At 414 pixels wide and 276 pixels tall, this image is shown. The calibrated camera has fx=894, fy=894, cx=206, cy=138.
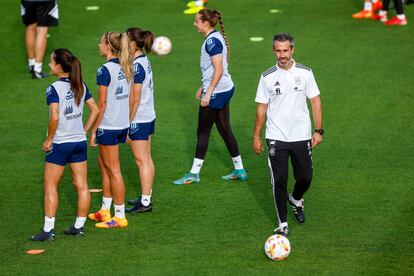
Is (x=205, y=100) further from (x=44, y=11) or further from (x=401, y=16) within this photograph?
(x=401, y=16)

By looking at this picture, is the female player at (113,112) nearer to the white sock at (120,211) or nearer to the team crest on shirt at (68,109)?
the white sock at (120,211)

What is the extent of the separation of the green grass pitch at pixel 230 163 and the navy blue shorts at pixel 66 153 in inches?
35.8

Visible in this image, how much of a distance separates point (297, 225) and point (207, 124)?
2109mm

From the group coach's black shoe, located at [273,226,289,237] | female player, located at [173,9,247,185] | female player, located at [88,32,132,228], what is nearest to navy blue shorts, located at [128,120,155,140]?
female player, located at [88,32,132,228]

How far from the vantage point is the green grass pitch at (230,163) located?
9.30 meters

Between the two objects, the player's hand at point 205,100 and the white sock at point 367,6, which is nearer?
the player's hand at point 205,100

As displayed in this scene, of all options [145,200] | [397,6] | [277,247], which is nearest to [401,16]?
[397,6]

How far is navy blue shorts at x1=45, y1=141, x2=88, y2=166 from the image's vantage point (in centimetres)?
951

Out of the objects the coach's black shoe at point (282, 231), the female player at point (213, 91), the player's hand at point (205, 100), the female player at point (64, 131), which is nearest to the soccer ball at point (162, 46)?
the female player at point (213, 91)

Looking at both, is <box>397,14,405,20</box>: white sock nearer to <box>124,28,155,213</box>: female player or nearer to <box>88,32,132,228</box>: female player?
<box>124,28,155,213</box>: female player

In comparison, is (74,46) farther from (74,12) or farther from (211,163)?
(211,163)

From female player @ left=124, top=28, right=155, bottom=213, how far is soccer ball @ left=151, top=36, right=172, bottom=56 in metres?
7.19

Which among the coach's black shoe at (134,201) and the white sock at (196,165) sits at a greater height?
the white sock at (196,165)

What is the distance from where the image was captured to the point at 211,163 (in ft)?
41.4
